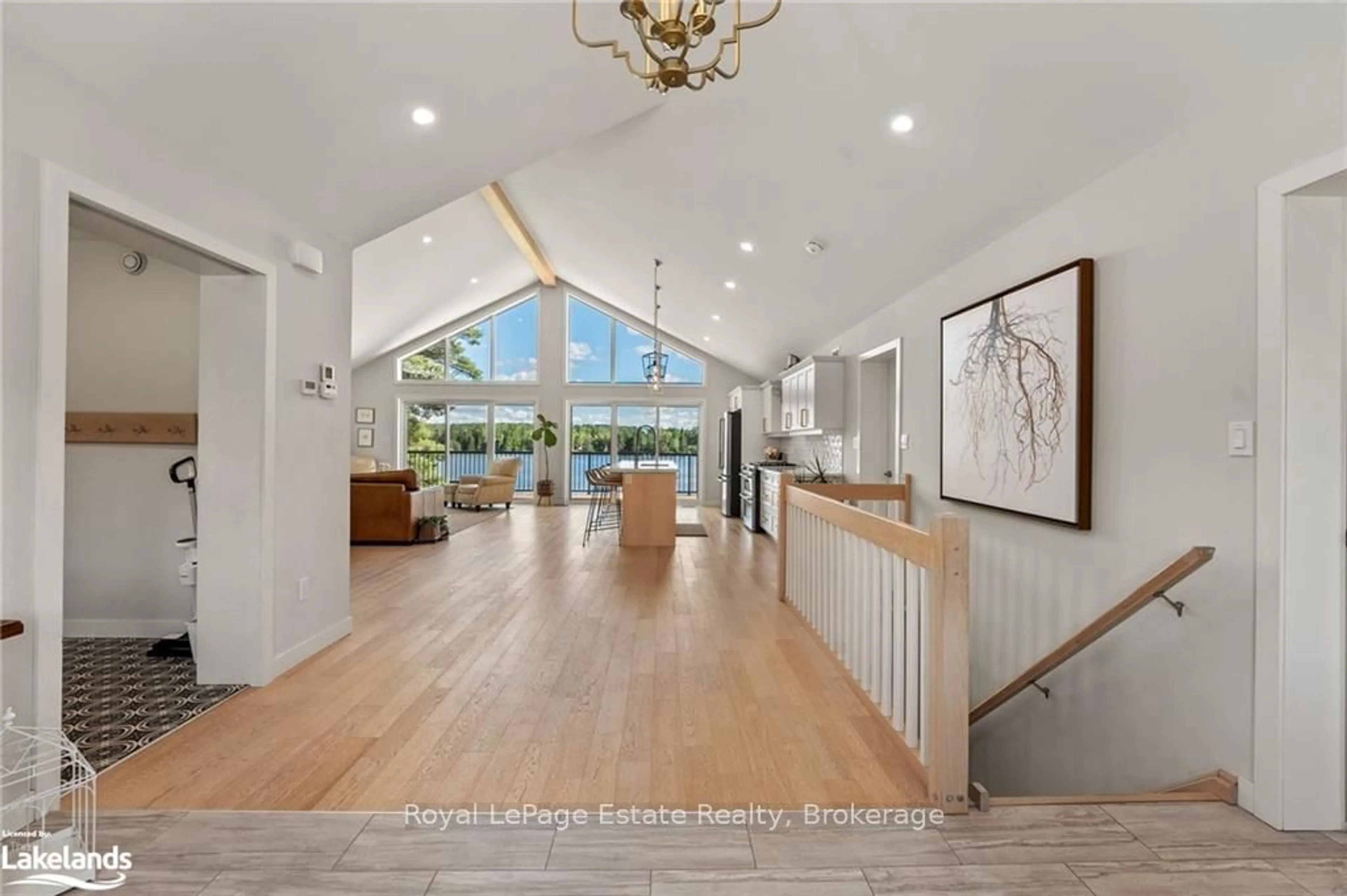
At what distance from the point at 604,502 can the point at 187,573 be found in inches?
301

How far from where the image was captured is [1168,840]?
178cm

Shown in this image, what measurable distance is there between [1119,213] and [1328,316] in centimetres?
90

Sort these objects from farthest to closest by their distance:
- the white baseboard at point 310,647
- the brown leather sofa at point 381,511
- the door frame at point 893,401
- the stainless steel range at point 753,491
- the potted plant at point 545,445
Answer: the potted plant at point 545,445 → the stainless steel range at point 753,491 → the brown leather sofa at point 381,511 → the door frame at point 893,401 → the white baseboard at point 310,647

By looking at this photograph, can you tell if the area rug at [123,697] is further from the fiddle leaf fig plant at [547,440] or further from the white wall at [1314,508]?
the fiddle leaf fig plant at [547,440]

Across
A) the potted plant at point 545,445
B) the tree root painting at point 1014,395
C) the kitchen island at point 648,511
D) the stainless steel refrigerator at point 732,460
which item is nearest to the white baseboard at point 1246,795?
the tree root painting at point 1014,395

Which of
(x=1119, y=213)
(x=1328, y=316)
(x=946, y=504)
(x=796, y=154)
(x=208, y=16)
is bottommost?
(x=946, y=504)

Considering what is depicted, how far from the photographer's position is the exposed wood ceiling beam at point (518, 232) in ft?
24.2

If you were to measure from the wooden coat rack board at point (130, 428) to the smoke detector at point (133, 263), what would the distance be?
32.9 inches

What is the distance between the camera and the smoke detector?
3.72 metres

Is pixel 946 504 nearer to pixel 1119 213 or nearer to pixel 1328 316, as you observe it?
pixel 1119 213

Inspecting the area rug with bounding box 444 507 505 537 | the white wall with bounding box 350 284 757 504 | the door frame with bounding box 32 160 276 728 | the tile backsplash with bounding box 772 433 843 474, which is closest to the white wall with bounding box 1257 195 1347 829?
the door frame with bounding box 32 160 276 728

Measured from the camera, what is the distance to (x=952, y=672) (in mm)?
1909

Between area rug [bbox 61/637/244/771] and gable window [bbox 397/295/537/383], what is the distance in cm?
870

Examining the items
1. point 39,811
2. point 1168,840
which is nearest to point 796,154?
point 1168,840
